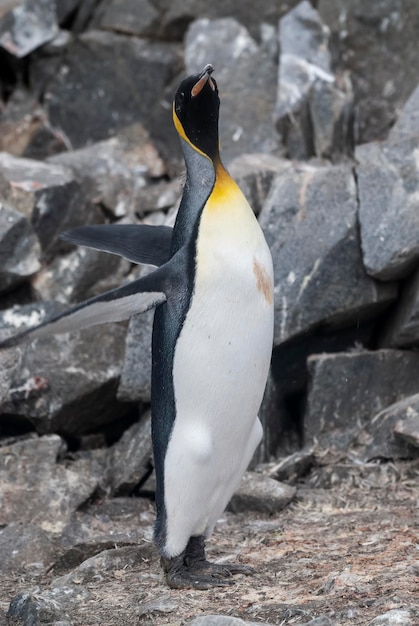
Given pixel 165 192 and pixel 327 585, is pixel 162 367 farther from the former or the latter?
pixel 165 192

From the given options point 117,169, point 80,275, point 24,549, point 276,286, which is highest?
point 276,286

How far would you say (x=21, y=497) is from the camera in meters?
5.26

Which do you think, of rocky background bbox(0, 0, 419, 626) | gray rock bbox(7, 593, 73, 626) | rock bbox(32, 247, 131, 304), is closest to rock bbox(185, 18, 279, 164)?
rocky background bbox(0, 0, 419, 626)

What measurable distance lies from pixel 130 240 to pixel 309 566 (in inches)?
62.3

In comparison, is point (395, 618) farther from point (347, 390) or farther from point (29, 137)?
point (29, 137)

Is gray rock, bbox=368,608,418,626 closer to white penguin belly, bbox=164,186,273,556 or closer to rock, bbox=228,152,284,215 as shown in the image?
white penguin belly, bbox=164,186,273,556

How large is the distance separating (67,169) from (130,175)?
544mm

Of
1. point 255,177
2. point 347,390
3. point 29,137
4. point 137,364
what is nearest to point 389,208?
point 255,177

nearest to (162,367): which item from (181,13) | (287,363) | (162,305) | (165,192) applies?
(162,305)

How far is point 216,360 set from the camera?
400cm

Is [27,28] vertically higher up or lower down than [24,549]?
higher up

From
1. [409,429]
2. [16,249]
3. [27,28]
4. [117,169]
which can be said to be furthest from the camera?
[27,28]

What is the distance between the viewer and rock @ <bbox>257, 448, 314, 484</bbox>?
5.45 m

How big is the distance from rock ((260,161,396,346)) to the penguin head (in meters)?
1.71
